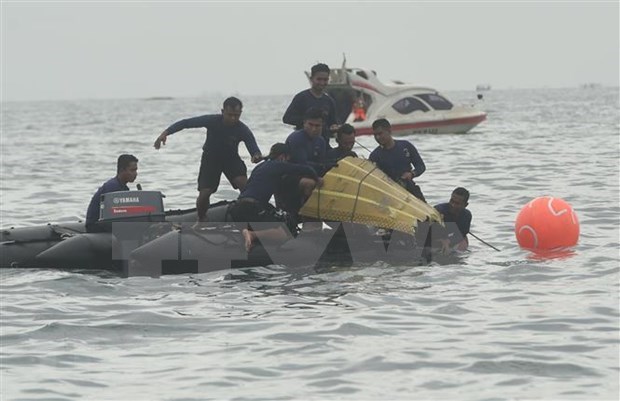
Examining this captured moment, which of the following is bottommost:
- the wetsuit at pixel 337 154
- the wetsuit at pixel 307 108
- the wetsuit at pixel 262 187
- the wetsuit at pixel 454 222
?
the wetsuit at pixel 454 222

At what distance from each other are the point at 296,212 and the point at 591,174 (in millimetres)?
13950

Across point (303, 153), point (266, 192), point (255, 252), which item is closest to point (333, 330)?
point (255, 252)

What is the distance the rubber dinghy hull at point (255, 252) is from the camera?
1328 centimetres

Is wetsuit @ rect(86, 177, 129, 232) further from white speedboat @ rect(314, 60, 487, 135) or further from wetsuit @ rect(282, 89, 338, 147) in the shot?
white speedboat @ rect(314, 60, 487, 135)

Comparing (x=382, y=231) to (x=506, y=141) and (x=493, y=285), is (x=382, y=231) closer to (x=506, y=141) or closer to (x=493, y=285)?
(x=493, y=285)

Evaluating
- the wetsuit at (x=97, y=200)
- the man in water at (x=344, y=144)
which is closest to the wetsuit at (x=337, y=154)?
Answer: the man in water at (x=344, y=144)

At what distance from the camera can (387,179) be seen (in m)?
14.0

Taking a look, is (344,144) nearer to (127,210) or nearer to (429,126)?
(127,210)

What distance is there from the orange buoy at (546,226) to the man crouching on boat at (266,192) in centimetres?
299

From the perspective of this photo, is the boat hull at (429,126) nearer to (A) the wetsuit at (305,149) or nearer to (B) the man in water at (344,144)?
(B) the man in water at (344,144)

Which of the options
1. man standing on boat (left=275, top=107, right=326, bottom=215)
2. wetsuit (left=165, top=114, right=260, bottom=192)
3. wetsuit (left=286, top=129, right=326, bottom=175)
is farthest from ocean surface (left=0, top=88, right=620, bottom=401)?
wetsuit (left=165, top=114, right=260, bottom=192)

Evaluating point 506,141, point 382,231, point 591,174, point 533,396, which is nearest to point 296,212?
point 382,231

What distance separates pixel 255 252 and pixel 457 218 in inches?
111

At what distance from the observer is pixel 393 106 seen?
3925 cm
